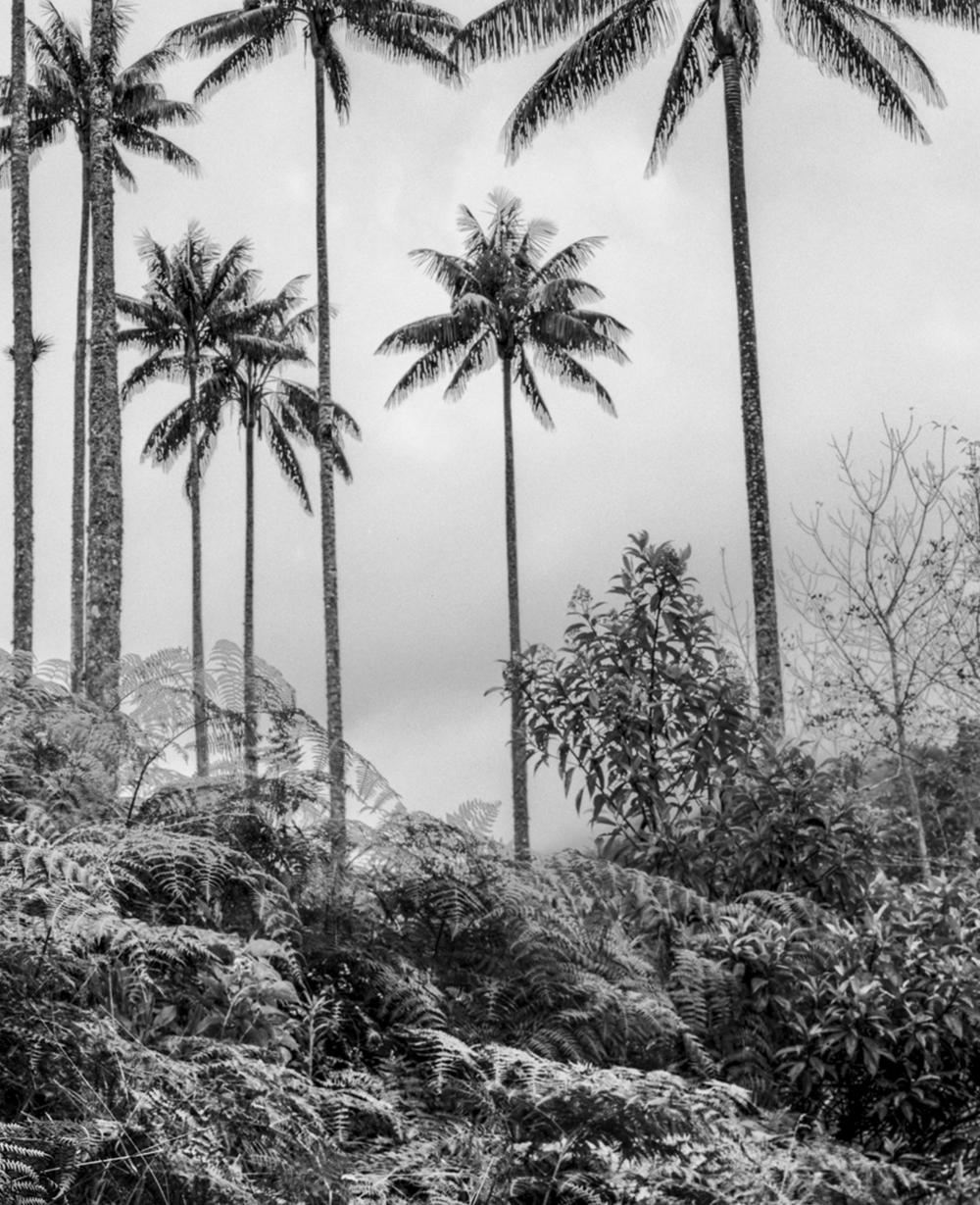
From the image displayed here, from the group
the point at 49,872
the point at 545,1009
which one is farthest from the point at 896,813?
the point at 49,872

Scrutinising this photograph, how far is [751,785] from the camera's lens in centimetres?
616

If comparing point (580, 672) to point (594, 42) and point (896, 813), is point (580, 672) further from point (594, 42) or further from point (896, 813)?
point (594, 42)

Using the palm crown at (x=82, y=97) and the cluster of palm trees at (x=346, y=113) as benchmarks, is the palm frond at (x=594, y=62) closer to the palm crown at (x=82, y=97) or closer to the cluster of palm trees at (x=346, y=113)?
the cluster of palm trees at (x=346, y=113)

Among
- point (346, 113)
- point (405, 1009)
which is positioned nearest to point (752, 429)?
point (405, 1009)

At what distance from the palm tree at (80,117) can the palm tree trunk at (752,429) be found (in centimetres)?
1295

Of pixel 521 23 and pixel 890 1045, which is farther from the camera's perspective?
pixel 521 23

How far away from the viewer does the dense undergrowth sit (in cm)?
285

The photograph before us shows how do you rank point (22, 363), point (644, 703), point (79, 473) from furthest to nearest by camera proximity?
1. point (79, 473)
2. point (22, 363)
3. point (644, 703)

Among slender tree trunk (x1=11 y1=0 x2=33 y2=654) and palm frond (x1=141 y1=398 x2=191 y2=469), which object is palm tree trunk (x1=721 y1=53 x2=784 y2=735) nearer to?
slender tree trunk (x1=11 y1=0 x2=33 y2=654)

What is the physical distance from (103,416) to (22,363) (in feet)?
17.8

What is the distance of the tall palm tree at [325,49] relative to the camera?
66.1ft

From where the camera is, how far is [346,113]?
2281cm

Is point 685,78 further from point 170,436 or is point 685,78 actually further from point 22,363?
point 170,436

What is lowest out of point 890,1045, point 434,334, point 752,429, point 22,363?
point 890,1045
